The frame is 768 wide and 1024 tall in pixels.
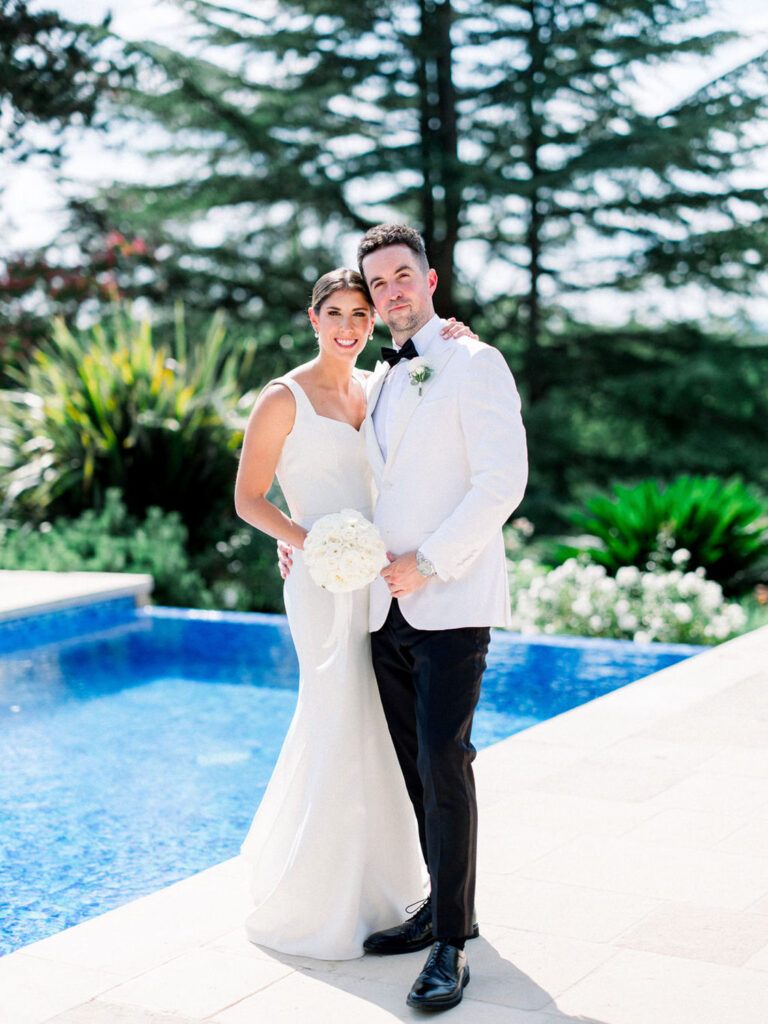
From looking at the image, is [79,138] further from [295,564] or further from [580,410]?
[295,564]

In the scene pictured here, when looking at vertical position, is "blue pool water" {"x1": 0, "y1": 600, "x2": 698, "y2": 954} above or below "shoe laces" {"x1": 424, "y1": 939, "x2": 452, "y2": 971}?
below

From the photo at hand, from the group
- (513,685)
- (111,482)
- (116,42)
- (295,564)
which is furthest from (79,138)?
(295,564)

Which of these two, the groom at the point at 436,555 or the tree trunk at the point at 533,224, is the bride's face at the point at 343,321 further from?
the tree trunk at the point at 533,224

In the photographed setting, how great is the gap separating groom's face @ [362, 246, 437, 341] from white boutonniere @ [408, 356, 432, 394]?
129 millimetres

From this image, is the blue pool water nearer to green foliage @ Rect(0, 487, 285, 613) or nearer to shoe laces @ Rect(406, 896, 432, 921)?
green foliage @ Rect(0, 487, 285, 613)

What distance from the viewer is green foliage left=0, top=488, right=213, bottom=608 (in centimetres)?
951

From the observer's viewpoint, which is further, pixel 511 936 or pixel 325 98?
pixel 325 98

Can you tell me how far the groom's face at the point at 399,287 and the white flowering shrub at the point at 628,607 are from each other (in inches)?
197

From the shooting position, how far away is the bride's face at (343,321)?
3.23m

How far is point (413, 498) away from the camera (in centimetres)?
304

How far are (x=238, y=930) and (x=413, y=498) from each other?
1181mm

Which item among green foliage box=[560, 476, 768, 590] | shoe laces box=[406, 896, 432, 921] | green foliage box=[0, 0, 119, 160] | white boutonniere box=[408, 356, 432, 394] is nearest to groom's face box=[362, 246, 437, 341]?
white boutonniere box=[408, 356, 432, 394]

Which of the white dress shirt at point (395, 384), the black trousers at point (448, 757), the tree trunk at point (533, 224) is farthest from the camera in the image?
the tree trunk at point (533, 224)

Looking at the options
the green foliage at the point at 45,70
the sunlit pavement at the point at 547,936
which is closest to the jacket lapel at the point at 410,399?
the sunlit pavement at the point at 547,936
